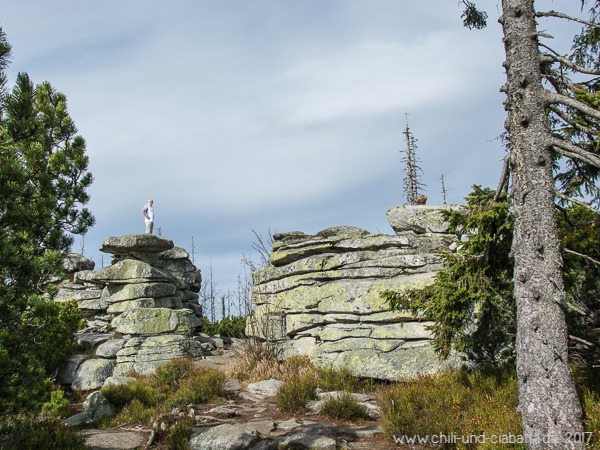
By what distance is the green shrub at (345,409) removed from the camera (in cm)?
989

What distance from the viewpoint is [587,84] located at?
8.20m

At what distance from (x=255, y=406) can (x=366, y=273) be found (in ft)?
16.8

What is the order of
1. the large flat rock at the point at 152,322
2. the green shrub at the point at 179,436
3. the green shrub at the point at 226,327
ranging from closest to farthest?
the green shrub at the point at 179,436 < the large flat rock at the point at 152,322 < the green shrub at the point at 226,327

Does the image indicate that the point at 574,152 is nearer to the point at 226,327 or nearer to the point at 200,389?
the point at 200,389

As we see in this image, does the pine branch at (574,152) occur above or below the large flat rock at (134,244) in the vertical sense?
below

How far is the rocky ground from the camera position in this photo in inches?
328

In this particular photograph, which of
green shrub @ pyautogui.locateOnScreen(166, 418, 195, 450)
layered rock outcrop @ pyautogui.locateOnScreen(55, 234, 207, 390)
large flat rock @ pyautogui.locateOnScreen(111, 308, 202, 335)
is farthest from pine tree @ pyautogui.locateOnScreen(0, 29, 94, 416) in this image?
large flat rock @ pyautogui.locateOnScreen(111, 308, 202, 335)

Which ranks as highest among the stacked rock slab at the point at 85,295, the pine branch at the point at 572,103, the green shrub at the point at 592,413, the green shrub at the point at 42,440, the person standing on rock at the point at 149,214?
the person standing on rock at the point at 149,214

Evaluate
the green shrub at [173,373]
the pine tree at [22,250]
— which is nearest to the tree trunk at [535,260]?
the pine tree at [22,250]

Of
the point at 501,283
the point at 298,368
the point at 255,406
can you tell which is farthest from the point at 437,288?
the point at 298,368

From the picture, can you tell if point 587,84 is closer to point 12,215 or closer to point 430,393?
point 430,393

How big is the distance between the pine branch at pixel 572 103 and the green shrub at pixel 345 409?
6.87m

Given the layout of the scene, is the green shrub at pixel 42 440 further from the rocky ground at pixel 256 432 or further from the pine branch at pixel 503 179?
the pine branch at pixel 503 179

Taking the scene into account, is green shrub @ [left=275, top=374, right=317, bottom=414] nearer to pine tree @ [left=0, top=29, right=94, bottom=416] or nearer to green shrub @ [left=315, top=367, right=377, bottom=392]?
green shrub @ [left=315, top=367, right=377, bottom=392]
